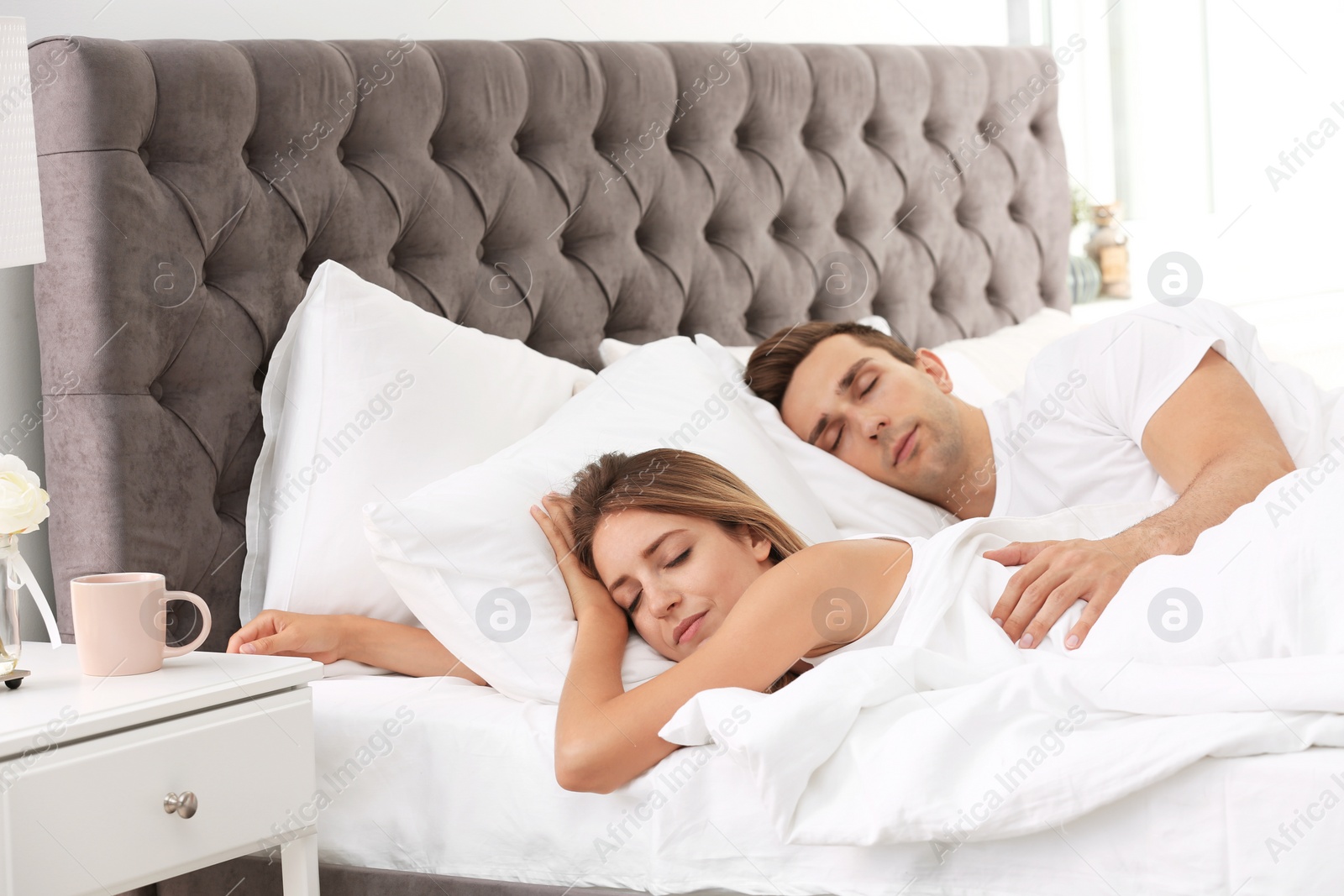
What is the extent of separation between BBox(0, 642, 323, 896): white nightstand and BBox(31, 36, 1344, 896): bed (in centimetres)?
14

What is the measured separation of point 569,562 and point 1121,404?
0.86m

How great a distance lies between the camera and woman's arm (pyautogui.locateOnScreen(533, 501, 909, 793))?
3.83 feet

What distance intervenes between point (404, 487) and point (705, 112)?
1.01 m

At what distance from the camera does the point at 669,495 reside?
139cm

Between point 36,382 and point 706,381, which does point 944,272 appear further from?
point 36,382

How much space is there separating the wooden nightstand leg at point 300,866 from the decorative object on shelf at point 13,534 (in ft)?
1.04

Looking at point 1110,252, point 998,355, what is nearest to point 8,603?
point 998,355

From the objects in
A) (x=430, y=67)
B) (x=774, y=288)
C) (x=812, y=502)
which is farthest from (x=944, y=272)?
(x=430, y=67)

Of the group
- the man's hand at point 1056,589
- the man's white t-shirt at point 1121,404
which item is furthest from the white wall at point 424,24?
the man's hand at point 1056,589

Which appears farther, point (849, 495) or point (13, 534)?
point (849, 495)

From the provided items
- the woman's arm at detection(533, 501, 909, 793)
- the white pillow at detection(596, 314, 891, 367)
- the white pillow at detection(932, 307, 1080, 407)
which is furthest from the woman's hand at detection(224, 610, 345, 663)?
the white pillow at detection(932, 307, 1080, 407)

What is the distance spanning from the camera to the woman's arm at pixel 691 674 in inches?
45.9

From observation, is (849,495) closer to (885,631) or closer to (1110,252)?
(885,631)

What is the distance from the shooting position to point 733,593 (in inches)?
53.2
